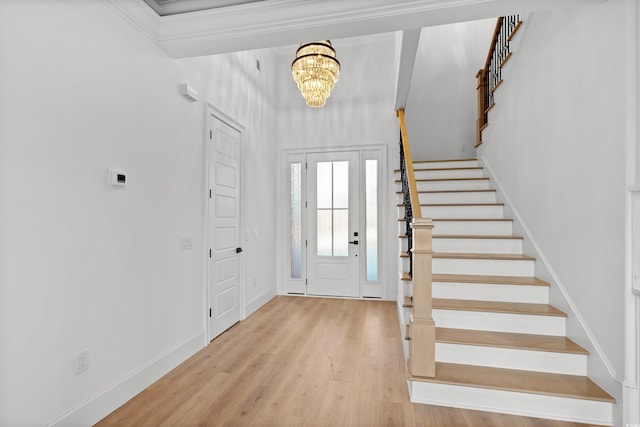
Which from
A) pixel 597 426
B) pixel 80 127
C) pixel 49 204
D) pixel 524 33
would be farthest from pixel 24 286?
pixel 524 33

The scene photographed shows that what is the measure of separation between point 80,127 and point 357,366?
2.65 metres

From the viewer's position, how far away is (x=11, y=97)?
1.58m

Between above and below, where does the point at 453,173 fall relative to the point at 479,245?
above

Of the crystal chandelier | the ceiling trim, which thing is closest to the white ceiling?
the ceiling trim

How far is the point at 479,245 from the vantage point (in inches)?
131

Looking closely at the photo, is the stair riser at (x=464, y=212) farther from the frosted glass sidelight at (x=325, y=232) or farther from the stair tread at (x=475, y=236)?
the frosted glass sidelight at (x=325, y=232)

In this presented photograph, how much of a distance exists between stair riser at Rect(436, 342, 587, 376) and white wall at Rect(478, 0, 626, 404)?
0.11 meters

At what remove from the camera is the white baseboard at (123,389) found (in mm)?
1893

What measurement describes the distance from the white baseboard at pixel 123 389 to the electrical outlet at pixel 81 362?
20cm

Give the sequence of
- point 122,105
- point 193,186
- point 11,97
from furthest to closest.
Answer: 1. point 193,186
2. point 122,105
3. point 11,97

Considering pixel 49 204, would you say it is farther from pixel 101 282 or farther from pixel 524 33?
pixel 524 33

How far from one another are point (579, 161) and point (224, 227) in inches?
129

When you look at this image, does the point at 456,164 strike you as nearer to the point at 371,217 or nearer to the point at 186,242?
the point at 371,217

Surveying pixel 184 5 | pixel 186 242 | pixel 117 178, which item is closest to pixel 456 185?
pixel 186 242
